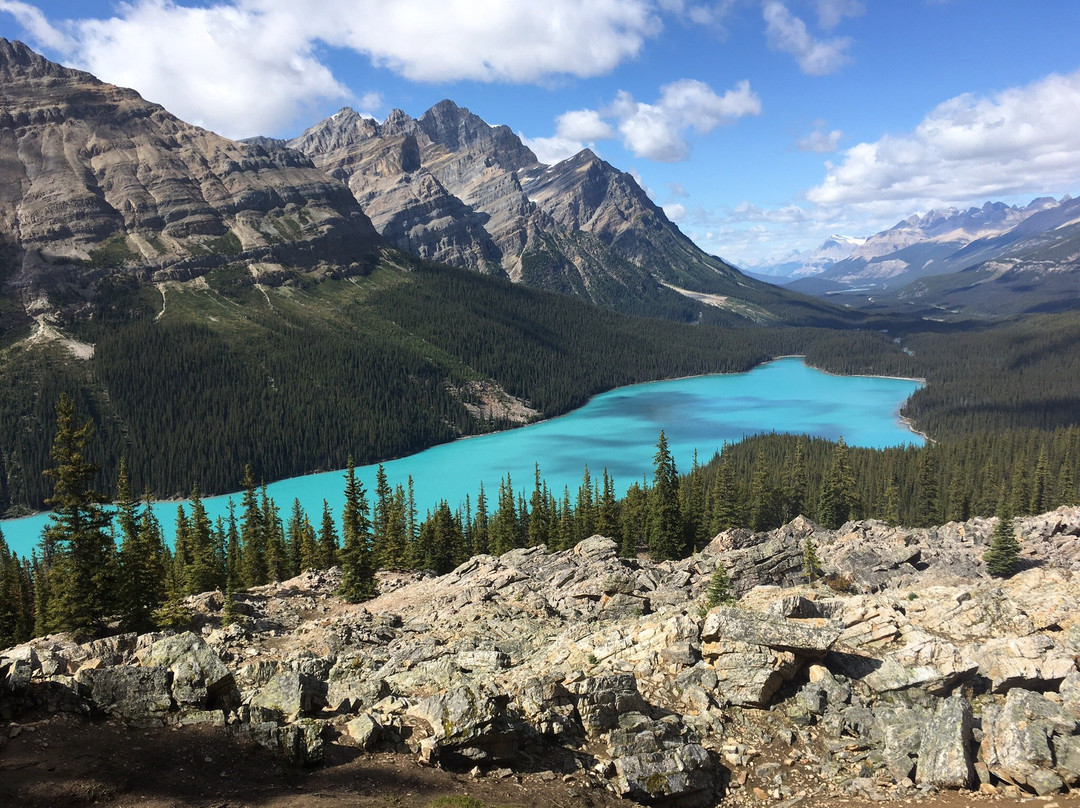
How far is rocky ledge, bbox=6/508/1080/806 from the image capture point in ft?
59.1

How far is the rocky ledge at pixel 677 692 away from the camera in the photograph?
59.1 feet

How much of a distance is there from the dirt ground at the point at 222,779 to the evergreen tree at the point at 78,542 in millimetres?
17128

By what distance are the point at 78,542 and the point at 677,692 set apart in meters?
30.2

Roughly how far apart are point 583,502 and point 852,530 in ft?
109

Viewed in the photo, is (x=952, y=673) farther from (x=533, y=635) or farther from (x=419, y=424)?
(x=419, y=424)

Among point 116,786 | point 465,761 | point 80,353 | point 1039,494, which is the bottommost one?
point 1039,494

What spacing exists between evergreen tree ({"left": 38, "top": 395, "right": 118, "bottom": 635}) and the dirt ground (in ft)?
56.2

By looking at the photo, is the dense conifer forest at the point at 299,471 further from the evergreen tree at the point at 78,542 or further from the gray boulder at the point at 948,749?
the gray boulder at the point at 948,749

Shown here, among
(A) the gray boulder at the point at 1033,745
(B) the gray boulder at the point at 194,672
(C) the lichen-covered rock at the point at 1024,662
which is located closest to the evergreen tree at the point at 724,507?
(C) the lichen-covered rock at the point at 1024,662

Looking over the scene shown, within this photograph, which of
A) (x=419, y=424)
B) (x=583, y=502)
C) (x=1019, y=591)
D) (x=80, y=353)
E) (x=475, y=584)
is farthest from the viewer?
(x=419, y=424)

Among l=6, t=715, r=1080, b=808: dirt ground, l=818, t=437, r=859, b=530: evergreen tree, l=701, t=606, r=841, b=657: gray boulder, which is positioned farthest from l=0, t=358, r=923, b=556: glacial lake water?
l=6, t=715, r=1080, b=808: dirt ground

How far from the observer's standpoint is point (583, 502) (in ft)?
271

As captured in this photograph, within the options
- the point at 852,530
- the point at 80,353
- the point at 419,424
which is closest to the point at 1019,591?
the point at 852,530

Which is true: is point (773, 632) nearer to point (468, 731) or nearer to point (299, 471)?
point (468, 731)
